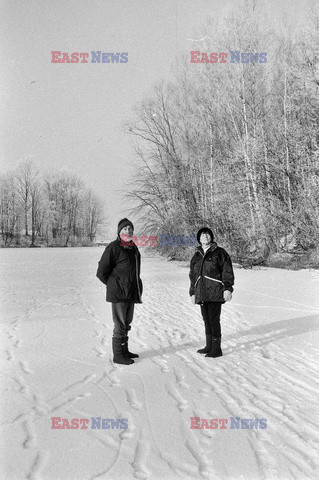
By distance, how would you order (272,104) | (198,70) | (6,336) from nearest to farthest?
(6,336) → (272,104) → (198,70)

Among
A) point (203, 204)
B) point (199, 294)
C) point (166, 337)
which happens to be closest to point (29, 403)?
point (199, 294)

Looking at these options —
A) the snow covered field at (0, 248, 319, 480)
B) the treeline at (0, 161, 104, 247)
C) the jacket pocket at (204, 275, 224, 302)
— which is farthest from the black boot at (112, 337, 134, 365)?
the treeline at (0, 161, 104, 247)

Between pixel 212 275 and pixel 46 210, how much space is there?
6349 cm

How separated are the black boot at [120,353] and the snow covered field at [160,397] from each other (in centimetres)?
13

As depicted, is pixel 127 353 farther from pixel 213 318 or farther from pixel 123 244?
pixel 123 244

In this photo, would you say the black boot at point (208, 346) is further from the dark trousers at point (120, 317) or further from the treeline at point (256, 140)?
the treeline at point (256, 140)

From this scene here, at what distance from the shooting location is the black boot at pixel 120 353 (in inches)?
188

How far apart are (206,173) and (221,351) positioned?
17424 millimetres

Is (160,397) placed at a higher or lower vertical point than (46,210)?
lower

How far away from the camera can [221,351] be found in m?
5.27

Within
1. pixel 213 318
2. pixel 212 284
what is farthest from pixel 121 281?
pixel 213 318

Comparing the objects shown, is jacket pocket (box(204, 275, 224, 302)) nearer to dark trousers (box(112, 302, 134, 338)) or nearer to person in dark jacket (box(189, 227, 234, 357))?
person in dark jacket (box(189, 227, 234, 357))

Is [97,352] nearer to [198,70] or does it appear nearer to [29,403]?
[29,403]

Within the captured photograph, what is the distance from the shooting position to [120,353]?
4.83 metres
